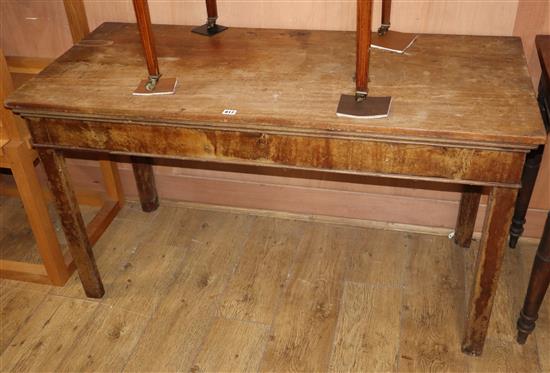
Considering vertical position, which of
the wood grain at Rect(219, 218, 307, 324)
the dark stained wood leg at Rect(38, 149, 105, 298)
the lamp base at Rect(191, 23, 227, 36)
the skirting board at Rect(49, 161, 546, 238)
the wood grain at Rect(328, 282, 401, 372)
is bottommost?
the wood grain at Rect(328, 282, 401, 372)

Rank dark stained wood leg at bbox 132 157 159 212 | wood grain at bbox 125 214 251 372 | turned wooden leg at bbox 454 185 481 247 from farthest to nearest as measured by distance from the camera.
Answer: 1. dark stained wood leg at bbox 132 157 159 212
2. turned wooden leg at bbox 454 185 481 247
3. wood grain at bbox 125 214 251 372

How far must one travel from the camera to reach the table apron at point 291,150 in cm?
138

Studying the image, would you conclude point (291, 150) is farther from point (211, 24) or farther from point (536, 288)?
point (536, 288)

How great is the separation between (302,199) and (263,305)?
19.9 inches

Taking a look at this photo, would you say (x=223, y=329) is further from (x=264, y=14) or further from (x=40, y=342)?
(x=264, y=14)

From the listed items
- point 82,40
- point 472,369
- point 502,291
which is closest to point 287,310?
point 472,369

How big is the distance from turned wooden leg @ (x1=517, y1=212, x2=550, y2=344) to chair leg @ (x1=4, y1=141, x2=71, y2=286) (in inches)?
61.3

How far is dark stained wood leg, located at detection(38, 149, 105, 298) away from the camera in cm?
173

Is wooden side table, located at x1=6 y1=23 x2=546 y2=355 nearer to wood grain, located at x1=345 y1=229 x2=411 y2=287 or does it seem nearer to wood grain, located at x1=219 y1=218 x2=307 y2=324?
wood grain, located at x1=345 y1=229 x2=411 y2=287

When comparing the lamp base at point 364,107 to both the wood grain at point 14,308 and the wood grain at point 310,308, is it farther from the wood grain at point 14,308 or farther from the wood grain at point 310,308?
the wood grain at point 14,308

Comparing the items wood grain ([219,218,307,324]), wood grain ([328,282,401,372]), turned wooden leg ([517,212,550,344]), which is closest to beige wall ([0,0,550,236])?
wood grain ([219,218,307,324])

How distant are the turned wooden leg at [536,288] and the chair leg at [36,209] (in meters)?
1.56

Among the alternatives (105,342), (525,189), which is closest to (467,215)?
(525,189)

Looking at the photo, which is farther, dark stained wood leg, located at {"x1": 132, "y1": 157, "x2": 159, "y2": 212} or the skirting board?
dark stained wood leg, located at {"x1": 132, "y1": 157, "x2": 159, "y2": 212}
